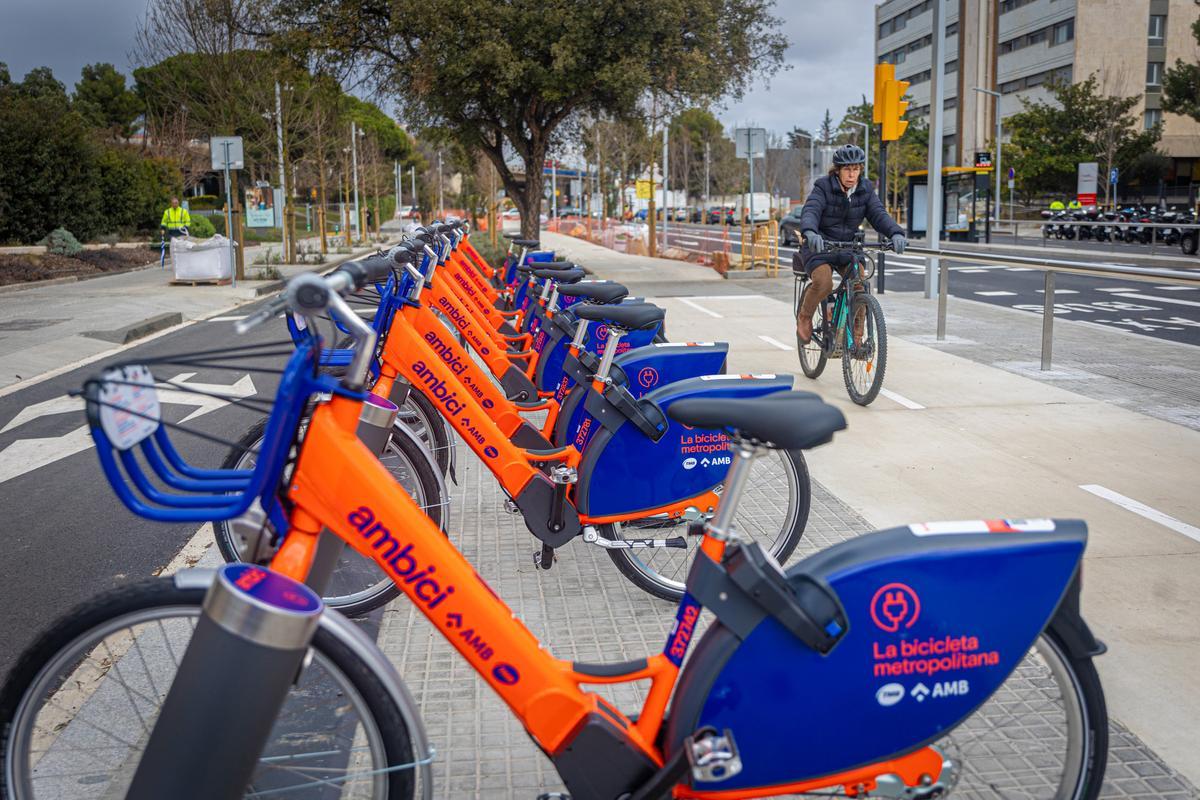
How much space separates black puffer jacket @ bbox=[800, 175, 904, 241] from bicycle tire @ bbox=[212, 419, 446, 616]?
18.6 feet

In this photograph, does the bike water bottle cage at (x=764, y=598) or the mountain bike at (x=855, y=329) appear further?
the mountain bike at (x=855, y=329)

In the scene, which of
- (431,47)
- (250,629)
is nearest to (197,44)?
(431,47)

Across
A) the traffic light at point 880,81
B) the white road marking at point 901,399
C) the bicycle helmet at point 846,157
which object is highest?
the traffic light at point 880,81

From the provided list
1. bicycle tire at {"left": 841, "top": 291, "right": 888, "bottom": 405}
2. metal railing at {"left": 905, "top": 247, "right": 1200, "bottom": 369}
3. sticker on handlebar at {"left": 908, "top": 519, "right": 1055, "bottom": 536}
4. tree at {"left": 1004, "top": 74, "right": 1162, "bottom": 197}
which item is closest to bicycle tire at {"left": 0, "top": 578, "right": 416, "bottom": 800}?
sticker on handlebar at {"left": 908, "top": 519, "right": 1055, "bottom": 536}

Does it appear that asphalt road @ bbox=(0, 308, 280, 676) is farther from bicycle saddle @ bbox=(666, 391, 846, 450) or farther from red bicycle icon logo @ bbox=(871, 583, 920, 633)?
red bicycle icon logo @ bbox=(871, 583, 920, 633)

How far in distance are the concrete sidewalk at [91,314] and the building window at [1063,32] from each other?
64047 millimetres

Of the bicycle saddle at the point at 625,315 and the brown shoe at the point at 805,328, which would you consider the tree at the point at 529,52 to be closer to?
the brown shoe at the point at 805,328

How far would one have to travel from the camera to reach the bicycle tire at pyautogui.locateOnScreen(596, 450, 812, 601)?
13.7 feet

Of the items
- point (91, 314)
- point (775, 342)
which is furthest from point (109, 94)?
point (775, 342)

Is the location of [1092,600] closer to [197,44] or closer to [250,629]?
[250,629]

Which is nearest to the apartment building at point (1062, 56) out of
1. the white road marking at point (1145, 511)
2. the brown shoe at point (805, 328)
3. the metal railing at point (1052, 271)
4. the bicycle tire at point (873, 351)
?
the metal railing at point (1052, 271)

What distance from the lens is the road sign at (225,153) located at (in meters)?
22.3

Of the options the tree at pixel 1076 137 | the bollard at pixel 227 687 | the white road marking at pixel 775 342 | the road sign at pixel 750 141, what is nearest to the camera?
the bollard at pixel 227 687

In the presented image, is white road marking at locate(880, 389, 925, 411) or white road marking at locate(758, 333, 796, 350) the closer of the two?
white road marking at locate(880, 389, 925, 411)
